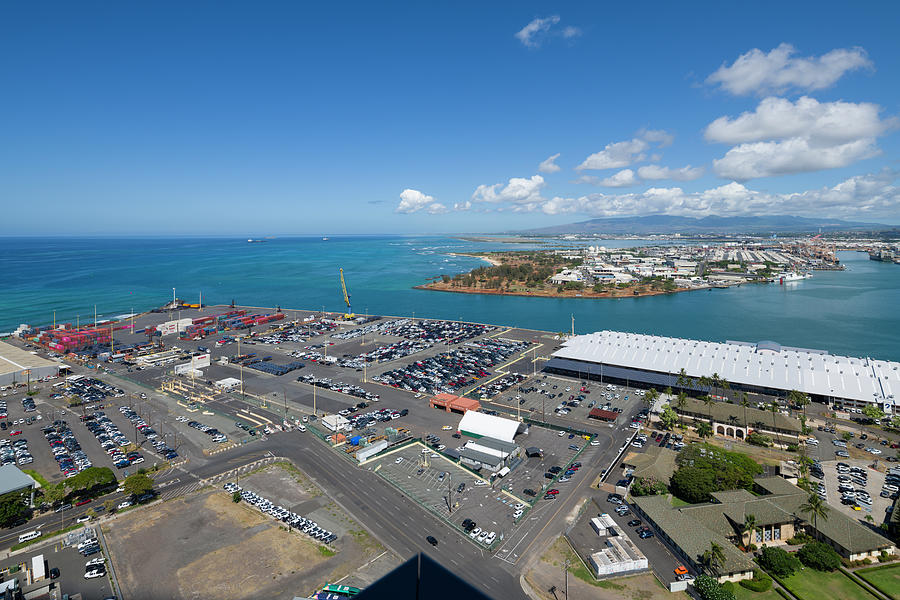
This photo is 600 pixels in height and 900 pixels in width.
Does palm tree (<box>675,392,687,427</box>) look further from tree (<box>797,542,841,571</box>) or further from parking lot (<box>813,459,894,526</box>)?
tree (<box>797,542,841,571</box>)

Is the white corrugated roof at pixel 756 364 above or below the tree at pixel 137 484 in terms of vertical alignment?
above

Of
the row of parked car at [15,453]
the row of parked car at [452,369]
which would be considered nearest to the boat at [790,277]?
the row of parked car at [452,369]

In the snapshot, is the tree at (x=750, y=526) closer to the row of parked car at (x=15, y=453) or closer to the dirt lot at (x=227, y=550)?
the dirt lot at (x=227, y=550)

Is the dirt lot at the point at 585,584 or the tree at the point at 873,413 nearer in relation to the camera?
the dirt lot at the point at 585,584

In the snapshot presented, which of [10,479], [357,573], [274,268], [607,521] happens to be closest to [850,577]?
[607,521]

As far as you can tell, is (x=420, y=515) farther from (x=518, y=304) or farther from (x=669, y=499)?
(x=518, y=304)

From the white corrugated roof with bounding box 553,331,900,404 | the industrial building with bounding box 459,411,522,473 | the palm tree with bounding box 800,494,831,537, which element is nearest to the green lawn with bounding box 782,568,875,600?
the palm tree with bounding box 800,494,831,537
